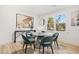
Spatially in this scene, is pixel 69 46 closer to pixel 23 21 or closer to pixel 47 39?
pixel 47 39

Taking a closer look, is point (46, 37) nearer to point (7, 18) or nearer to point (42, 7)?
point (42, 7)

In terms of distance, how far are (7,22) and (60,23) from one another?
95cm

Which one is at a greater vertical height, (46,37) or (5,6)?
(5,6)

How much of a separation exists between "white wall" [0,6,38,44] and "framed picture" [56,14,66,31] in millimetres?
391

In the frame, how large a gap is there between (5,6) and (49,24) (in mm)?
851

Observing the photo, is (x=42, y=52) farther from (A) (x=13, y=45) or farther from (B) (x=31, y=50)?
(A) (x=13, y=45)

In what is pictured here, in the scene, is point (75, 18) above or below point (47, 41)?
above

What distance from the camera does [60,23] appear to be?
2080 mm

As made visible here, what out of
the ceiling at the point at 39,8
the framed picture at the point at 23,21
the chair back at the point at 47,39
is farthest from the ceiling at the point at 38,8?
the chair back at the point at 47,39

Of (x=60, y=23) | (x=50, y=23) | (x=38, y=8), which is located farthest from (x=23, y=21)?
(x=60, y=23)

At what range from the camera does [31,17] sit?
207 centimetres

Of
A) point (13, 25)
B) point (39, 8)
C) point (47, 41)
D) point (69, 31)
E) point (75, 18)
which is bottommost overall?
point (47, 41)

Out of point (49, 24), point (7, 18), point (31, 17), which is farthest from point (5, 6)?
Result: point (49, 24)
